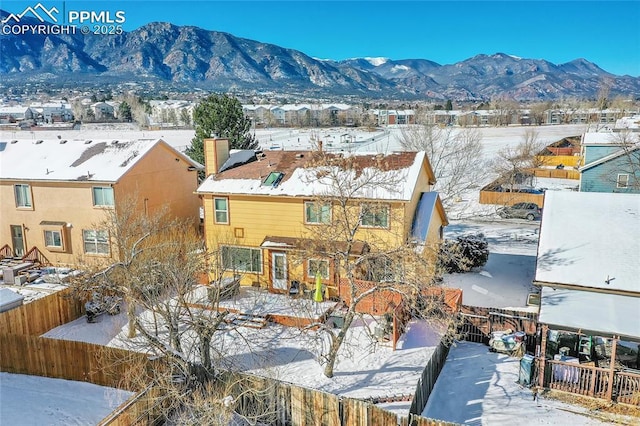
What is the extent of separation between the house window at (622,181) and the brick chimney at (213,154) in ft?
97.3

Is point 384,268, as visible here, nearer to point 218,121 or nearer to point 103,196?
point 103,196

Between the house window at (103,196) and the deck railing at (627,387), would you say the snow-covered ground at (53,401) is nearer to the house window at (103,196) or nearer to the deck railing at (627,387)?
the house window at (103,196)

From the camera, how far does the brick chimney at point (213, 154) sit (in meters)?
24.6

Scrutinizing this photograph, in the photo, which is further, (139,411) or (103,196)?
(103,196)

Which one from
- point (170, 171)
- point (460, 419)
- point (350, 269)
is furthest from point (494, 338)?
point (170, 171)

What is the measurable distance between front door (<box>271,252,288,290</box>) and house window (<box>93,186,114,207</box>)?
31.9 feet

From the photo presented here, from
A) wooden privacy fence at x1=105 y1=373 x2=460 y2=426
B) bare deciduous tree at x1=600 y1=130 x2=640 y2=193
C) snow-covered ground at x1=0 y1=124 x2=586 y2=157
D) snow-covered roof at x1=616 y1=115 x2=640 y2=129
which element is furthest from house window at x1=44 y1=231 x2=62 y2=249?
snow-covered roof at x1=616 y1=115 x2=640 y2=129

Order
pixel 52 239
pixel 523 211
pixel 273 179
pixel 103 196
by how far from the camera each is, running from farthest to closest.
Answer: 1. pixel 523 211
2. pixel 52 239
3. pixel 103 196
4. pixel 273 179

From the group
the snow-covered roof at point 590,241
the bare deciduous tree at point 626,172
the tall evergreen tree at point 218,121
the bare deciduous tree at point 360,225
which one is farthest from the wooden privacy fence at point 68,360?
the bare deciduous tree at point 626,172

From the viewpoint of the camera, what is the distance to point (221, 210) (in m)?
23.6

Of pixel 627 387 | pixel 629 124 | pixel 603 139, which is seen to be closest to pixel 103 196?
pixel 627 387

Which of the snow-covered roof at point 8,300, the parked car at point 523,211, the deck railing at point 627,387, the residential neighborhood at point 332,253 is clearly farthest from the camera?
the parked car at point 523,211

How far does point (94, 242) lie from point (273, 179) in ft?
35.8

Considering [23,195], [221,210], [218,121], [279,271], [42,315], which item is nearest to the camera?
[42,315]
